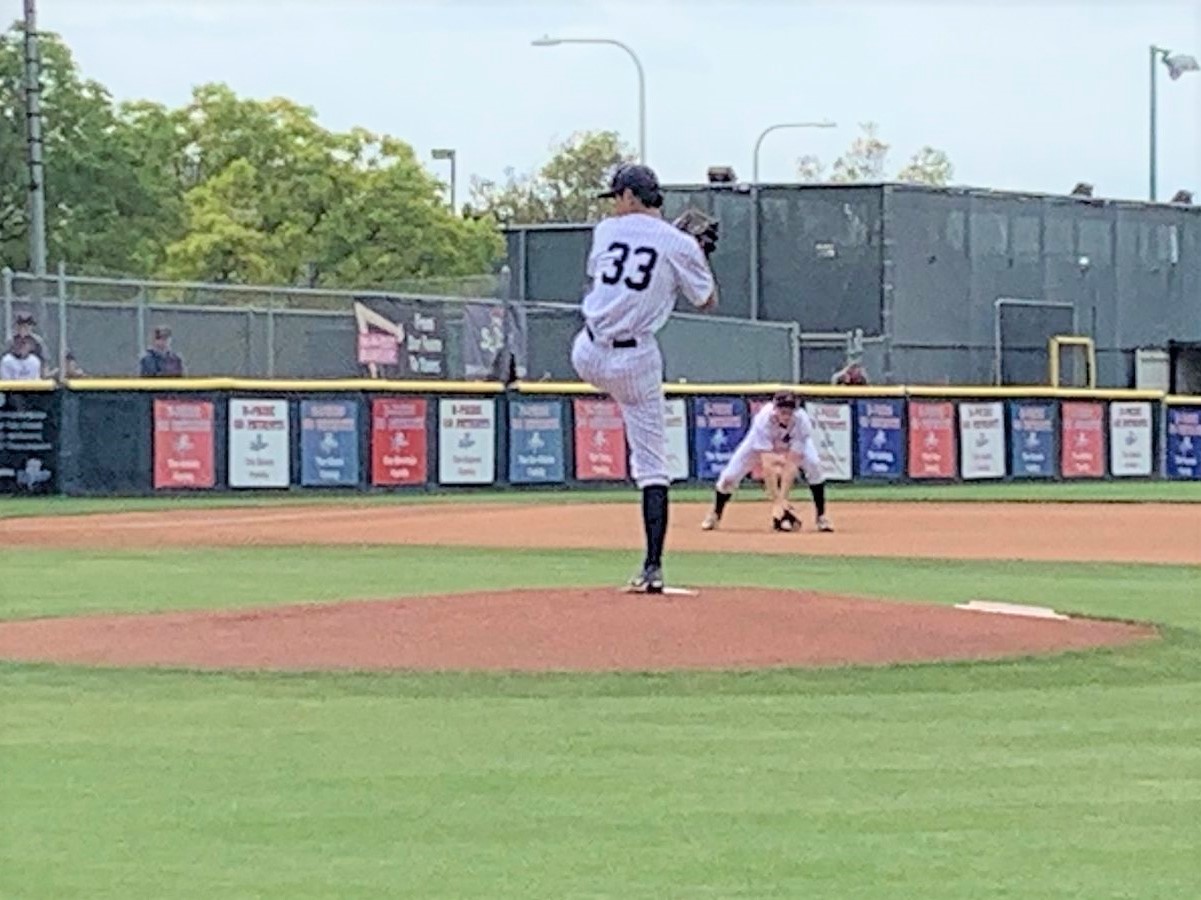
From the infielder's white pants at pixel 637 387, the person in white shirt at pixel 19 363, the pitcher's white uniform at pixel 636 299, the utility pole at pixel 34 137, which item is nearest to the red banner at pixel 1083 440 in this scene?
the utility pole at pixel 34 137

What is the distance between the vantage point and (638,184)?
11781 mm

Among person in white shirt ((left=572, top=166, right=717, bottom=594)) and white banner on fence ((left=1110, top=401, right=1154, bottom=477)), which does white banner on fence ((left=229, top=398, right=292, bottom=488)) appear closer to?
white banner on fence ((left=1110, top=401, right=1154, bottom=477))

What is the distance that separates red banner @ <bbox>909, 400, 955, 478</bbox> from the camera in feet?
110

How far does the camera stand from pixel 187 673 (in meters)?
10.0

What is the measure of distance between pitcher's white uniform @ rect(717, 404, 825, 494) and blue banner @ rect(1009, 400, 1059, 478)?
1249 cm

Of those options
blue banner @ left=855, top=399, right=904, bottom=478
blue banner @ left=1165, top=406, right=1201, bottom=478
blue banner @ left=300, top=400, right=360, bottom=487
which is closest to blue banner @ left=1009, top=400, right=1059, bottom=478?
blue banner @ left=855, top=399, right=904, bottom=478

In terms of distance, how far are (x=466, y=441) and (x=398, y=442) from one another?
917mm

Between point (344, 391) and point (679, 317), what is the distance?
8.66 m

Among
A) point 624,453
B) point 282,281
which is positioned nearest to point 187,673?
point 624,453

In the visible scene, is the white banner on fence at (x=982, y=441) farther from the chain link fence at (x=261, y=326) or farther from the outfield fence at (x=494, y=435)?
the chain link fence at (x=261, y=326)

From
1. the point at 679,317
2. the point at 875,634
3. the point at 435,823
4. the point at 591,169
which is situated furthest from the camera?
the point at 591,169

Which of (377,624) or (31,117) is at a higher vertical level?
(31,117)

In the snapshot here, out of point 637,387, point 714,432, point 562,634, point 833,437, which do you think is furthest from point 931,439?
point 562,634

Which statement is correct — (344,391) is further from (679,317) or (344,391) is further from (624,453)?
(679,317)
